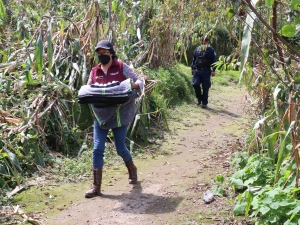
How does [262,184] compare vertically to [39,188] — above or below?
above

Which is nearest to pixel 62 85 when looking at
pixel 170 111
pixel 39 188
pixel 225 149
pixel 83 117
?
pixel 83 117

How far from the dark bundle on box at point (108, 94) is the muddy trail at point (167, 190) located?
1086 mm

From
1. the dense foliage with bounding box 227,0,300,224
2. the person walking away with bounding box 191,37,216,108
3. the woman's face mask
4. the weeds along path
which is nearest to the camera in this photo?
the dense foliage with bounding box 227,0,300,224

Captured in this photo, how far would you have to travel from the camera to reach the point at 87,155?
659 cm

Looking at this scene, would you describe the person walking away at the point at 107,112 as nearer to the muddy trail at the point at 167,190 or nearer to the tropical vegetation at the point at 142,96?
the muddy trail at the point at 167,190

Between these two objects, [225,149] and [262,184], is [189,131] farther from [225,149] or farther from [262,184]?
[262,184]

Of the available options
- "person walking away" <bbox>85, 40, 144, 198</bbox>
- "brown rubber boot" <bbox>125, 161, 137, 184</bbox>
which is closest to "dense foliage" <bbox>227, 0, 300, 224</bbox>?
"brown rubber boot" <bbox>125, 161, 137, 184</bbox>

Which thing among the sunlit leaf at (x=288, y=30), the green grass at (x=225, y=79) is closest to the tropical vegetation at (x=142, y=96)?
the sunlit leaf at (x=288, y=30)

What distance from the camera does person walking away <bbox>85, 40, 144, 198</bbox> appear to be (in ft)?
17.2

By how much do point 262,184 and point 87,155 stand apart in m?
2.80

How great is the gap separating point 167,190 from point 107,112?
1.16 metres

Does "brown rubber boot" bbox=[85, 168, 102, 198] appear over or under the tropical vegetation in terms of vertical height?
under

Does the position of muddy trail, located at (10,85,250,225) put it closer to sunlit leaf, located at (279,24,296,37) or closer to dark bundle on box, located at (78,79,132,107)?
dark bundle on box, located at (78,79,132,107)

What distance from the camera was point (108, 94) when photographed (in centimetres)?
519
